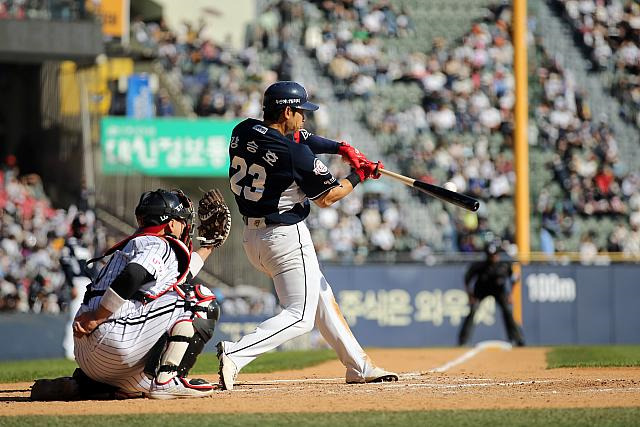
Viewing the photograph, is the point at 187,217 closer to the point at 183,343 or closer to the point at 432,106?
the point at 183,343

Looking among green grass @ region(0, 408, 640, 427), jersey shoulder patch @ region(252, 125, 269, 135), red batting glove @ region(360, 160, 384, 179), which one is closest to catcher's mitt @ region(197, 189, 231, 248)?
jersey shoulder patch @ region(252, 125, 269, 135)

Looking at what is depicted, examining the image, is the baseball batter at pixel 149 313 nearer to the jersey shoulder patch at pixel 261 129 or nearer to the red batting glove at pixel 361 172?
the jersey shoulder patch at pixel 261 129

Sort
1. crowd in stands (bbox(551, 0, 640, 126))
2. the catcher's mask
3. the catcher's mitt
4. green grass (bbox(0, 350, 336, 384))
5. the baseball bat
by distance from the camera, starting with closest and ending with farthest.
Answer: the catcher's mask → the catcher's mitt → the baseball bat → green grass (bbox(0, 350, 336, 384)) → crowd in stands (bbox(551, 0, 640, 126))

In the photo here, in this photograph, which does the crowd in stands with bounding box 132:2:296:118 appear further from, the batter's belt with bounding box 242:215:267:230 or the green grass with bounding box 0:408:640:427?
the green grass with bounding box 0:408:640:427

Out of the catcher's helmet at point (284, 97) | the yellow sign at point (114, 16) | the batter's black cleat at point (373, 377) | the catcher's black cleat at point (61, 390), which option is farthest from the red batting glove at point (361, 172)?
the yellow sign at point (114, 16)

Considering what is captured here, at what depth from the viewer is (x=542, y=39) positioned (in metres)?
26.9

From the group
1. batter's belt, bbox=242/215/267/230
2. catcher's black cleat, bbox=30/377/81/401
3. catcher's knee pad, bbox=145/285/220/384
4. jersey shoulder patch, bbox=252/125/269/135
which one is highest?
jersey shoulder patch, bbox=252/125/269/135

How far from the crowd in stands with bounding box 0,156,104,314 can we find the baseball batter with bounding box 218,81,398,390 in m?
9.24

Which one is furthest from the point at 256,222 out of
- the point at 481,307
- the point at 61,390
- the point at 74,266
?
the point at 481,307

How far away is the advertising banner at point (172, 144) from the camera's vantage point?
21219 millimetres

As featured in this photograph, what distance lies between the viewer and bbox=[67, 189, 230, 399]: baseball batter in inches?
248

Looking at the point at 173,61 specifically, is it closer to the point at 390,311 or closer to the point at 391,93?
the point at 391,93

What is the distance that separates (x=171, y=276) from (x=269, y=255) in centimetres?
97

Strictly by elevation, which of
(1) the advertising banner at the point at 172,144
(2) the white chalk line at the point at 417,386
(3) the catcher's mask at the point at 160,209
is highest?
(1) the advertising banner at the point at 172,144
